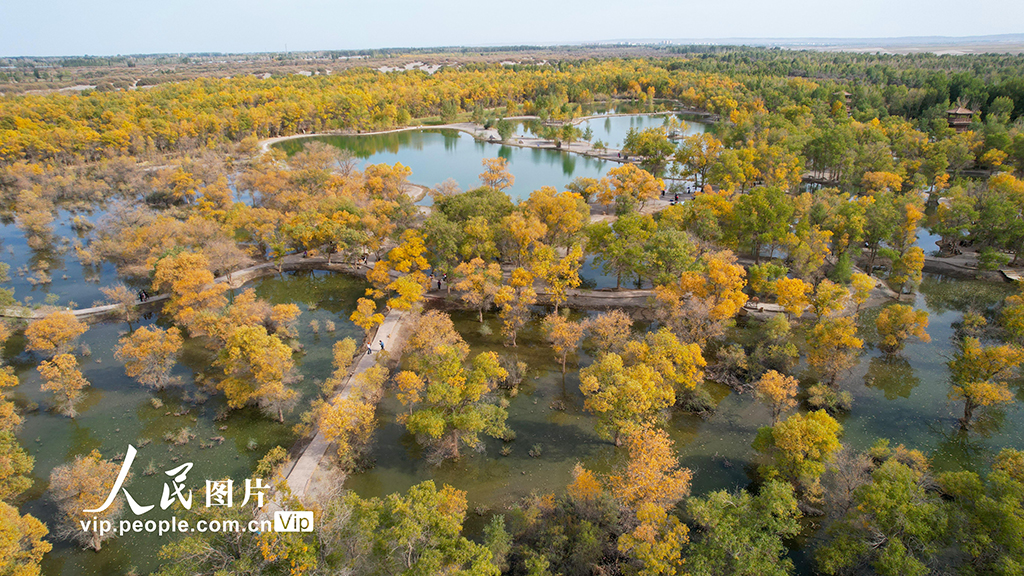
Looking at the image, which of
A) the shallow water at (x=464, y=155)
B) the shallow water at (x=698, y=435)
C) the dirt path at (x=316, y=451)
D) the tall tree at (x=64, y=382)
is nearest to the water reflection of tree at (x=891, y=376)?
the shallow water at (x=698, y=435)

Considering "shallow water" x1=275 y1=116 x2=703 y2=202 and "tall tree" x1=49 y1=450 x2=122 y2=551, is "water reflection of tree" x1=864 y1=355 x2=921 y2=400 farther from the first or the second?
"shallow water" x1=275 y1=116 x2=703 y2=202

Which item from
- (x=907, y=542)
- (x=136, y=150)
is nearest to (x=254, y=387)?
(x=907, y=542)

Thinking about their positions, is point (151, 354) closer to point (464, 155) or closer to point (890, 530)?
point (890, 530)

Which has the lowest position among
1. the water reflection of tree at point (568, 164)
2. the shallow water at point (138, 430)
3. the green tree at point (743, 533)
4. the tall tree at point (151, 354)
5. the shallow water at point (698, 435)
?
the shallow water at point (698, 435)

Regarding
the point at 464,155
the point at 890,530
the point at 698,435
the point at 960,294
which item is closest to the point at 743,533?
the point at 890,530

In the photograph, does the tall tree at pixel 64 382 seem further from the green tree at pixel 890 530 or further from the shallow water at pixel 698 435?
the green tree at pixel 890 530

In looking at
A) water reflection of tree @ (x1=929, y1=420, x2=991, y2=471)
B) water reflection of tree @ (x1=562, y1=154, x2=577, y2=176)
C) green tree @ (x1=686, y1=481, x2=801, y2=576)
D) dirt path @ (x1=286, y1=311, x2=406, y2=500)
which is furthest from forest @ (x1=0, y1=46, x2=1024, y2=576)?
water reflection of tree @ (x1=562, y1=154, x2=577, y2=176)
